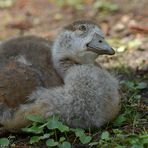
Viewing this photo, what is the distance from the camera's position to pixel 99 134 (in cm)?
404

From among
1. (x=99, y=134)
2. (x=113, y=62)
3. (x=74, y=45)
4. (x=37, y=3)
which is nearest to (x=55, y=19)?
(x=37, y=3)

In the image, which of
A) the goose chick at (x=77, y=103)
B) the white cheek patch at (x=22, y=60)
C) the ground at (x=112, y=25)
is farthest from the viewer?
the ground at (x=112, y=25)

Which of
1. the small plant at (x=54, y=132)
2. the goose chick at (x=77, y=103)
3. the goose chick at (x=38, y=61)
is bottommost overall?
the small plant at (x=54, y=132)

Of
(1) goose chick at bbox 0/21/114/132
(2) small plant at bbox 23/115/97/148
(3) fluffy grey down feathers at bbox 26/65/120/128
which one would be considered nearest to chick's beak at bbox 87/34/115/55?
(1) goose chick at bbox 0/21/114/132

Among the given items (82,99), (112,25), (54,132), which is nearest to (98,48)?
(82,99)

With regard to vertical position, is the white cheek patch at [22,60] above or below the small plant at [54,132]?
above

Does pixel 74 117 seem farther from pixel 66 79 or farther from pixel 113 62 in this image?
pixel 113 62

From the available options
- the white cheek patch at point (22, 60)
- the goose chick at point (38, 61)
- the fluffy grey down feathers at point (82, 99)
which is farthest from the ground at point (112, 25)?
the white cheek patch at point (22, 60)

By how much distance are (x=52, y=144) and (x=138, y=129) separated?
2.29ft

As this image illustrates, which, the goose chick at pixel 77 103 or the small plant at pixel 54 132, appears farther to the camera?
the goose chick at pixel 77 103

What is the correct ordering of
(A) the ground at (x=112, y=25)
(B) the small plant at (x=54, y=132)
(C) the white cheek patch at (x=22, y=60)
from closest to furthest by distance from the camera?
1. (B) the small plant at (x=54, y=132)
2. (C) the white cheek patch at (x=22, y=60)
3. (A) the ground at (x=112, y=25)

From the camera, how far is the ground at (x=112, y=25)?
516 cm

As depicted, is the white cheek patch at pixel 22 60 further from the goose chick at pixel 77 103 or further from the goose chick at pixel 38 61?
the goose chick at pixel 77 103

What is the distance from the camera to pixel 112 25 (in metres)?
6.98
